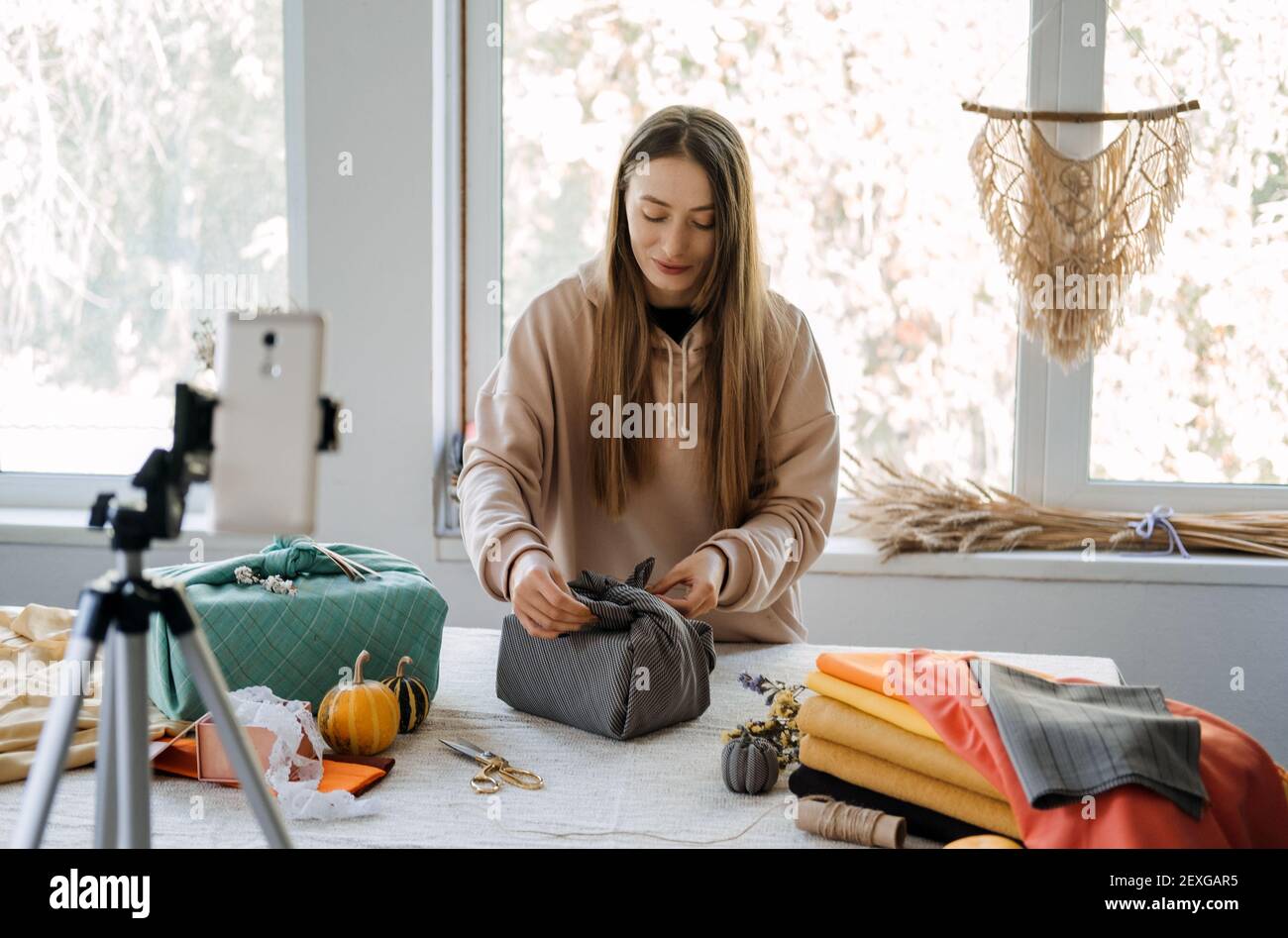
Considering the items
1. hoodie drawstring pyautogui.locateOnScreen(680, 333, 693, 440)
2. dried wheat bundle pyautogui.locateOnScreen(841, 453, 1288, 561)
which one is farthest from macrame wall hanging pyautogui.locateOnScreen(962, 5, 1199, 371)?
hoodie drawstring pyautogui.locateOnScreen(680, 333, 693, 440)

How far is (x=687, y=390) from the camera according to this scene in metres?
1.88

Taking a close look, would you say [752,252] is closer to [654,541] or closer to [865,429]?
[654,541]

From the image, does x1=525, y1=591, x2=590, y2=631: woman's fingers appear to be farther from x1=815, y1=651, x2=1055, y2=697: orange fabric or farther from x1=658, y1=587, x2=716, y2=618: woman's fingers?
x1=815, y1=651, x2=1055, y2=697: orange fabric

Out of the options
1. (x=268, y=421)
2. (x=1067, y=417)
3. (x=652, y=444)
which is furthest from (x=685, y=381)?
(x=1067, y=417)

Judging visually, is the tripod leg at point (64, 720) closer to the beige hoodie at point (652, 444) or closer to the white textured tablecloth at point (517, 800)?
the white textured tablecloth at point (517, 800)

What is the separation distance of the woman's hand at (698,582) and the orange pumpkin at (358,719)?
1.30 feet

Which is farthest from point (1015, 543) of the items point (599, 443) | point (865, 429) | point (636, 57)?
point (636, 57)

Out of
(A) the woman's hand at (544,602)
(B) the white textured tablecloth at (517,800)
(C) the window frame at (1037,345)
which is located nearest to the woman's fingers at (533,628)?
(A) the woman's hand at (544,602)

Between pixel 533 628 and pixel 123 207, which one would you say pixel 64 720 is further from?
pixel 123 207

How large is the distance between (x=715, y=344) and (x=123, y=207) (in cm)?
202

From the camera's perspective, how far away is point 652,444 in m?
1.87

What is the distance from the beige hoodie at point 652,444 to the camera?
182cm

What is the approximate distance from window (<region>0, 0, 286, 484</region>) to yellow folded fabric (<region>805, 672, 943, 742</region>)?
223 cm

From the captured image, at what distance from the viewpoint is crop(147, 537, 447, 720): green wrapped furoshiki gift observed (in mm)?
1371
